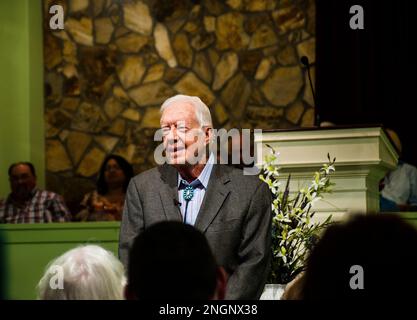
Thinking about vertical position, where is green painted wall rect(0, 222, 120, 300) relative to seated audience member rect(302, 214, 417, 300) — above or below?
below

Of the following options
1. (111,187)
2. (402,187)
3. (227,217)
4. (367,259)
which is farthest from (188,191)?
(402,187)

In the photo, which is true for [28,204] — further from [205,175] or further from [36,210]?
[205,175]

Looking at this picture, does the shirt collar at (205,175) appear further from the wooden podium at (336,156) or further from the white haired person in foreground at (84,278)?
the white haired person in foreground at (84,278)

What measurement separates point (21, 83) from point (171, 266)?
6492 mm

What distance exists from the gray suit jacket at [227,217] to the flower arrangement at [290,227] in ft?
0.60

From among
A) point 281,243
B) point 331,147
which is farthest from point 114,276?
point 331,147

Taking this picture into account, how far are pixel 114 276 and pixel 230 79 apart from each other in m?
5.91

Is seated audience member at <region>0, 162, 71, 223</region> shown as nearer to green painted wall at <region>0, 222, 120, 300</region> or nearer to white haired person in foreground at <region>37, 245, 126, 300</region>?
green painted wall at <region>0, 222, 120, 300</region>

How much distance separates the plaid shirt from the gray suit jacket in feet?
8.83

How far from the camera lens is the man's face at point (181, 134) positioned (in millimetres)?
2775

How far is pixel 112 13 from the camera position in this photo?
25.8 ft

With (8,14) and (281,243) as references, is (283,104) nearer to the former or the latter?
(8,14)

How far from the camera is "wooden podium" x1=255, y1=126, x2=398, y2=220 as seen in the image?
3.25 m

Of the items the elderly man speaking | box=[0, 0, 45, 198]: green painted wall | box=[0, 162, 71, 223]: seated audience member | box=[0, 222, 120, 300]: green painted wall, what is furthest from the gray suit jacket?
box=[0, 0, 45, 198]: green painted wall
